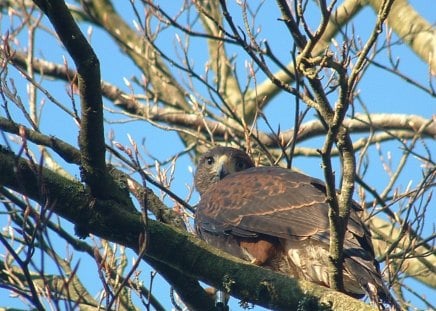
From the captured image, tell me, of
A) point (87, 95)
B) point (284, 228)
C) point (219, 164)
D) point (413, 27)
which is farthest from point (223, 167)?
point (87, 95)

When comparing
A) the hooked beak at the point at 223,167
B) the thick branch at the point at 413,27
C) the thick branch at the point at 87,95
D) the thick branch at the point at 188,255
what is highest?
the thick branch at the point at 413,27

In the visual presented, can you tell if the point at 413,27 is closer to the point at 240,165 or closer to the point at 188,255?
the point at 240,165

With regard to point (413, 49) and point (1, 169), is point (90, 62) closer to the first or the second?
point (1, 169)

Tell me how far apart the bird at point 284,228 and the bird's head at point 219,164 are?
3.12 feet

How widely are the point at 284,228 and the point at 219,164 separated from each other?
2.28 m

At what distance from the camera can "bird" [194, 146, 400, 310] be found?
4.70 meters

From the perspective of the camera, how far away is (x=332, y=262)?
403 centimetres

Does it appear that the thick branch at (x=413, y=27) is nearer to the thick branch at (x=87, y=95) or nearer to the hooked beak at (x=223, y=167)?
the hooked beak at (x=223, y=167)

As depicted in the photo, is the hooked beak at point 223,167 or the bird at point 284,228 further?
the hooked beak at point 223,167

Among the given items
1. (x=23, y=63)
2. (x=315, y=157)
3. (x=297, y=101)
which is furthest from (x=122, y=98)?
(x=297, y=101)

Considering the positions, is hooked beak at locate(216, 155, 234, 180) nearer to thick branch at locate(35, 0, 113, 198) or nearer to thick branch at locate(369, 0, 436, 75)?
thick branch at locate(369, 0, 436, 75)

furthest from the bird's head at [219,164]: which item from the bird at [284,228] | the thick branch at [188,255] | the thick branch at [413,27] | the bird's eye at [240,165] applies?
the thick branch at [188,255]

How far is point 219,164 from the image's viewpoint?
7.44 meters

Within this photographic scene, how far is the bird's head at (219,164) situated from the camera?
732 cm
